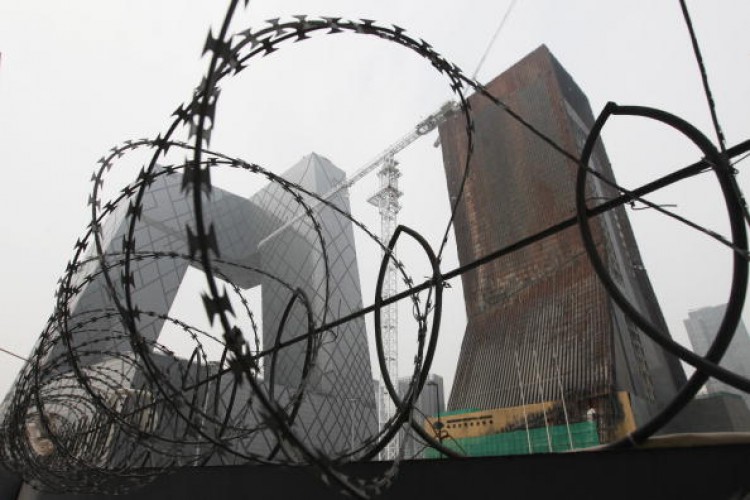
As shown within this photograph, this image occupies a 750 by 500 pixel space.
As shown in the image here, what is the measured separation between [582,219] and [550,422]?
1000 inches

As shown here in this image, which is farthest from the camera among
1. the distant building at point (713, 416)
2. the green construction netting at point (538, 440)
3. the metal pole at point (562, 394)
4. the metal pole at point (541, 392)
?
the distant building at point (713, 416)

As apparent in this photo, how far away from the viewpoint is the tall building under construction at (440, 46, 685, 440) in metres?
25.5

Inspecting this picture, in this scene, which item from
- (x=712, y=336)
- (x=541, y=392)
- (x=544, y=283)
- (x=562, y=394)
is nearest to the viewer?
(x=562, y=394)

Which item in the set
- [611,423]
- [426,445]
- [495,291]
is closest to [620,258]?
[495,291]

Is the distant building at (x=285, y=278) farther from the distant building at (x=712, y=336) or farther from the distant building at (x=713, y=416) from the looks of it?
the distant building at (x=712, y=336)

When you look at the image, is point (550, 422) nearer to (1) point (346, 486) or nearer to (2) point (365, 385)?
(2) point (365, 385)

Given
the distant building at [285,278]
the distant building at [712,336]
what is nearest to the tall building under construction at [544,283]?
the distant building at [285,278]

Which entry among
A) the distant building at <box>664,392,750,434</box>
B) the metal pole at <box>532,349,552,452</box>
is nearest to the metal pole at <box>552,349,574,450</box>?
the metal pole at <box>532,349,552,452</box>

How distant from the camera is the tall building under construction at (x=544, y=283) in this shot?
25.5 meters

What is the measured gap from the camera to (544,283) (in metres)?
31.6

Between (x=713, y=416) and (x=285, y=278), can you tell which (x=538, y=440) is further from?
(x=285, y=278)

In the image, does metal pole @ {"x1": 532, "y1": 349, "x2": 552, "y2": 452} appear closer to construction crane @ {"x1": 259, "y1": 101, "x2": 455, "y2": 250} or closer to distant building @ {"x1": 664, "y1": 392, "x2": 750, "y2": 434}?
distant building @ {"x1": 664, "y1": 392, "x2": 750, "y2": 434}

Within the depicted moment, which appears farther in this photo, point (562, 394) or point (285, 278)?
point (285, 278)

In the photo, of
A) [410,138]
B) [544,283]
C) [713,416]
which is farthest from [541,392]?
[410,138]
